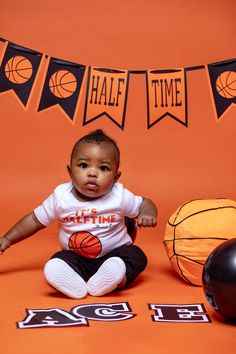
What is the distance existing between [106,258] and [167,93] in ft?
3.70

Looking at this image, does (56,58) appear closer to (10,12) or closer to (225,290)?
(10,12)

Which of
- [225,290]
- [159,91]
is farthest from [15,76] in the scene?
[225,290]

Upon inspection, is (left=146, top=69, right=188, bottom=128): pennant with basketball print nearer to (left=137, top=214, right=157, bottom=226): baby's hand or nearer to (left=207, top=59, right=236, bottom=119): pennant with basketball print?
(left=207, top=59, right=236, bottom=119): pennant with basketball print

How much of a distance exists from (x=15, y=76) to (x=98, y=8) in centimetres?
57

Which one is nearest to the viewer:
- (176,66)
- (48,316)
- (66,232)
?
(48,316)

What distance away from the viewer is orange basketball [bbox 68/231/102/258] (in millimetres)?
2412

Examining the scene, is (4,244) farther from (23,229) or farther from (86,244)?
(86,244)

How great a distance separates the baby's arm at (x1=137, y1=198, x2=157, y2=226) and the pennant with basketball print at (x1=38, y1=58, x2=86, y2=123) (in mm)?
938

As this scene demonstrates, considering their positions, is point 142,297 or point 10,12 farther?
point 10,12

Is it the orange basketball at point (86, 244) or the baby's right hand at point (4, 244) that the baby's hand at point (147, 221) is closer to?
the orange basketball at point (86, 244)

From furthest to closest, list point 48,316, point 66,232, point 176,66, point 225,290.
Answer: point 176,66
point 66,232
point 48,316
point 225,290

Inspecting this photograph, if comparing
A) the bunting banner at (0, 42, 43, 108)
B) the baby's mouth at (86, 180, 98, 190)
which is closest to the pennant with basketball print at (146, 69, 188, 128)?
the bunting banner at (0, 42, 43, 108)

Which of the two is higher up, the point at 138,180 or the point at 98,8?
the point at 98,8

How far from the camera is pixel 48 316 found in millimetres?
2027
